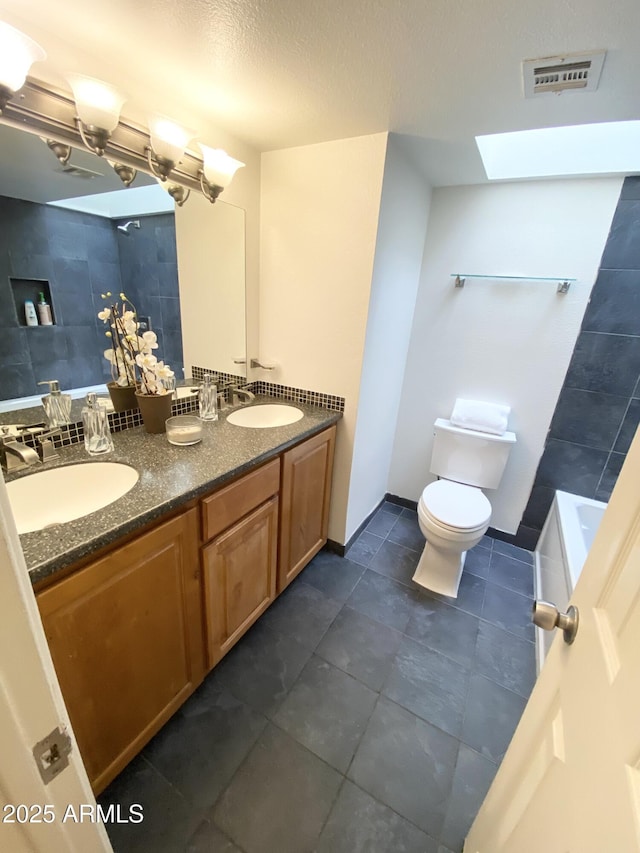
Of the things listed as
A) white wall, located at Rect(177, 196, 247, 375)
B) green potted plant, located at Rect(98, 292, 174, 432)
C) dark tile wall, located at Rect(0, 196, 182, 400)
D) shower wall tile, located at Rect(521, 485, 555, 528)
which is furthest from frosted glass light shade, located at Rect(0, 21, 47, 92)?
shower wall tile, located at Rect(521, 485, 555, 528)

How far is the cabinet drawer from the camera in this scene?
1.15 metres

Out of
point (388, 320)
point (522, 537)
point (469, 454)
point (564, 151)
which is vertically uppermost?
point (564, 151)

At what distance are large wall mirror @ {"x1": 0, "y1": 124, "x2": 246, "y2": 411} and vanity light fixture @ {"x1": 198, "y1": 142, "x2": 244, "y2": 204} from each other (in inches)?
5.9

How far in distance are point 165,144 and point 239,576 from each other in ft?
5.20

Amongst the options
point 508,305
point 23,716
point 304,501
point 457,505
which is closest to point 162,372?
point 304,501

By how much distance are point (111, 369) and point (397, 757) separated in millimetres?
1750

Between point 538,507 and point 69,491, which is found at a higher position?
point 69,491

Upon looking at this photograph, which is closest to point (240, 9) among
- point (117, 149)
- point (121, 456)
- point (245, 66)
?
point (245, 66)

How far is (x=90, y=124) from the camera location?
1053 mm

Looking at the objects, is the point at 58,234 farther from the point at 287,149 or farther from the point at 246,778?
the point at 246,778

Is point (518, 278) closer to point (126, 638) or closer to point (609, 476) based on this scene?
point (609, 476)

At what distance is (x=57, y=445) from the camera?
4.01 feet

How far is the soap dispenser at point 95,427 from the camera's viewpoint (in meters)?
1.20

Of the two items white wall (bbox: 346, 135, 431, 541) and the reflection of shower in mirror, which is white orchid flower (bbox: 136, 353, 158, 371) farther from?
white wall (bbox: 346, 135, 431, 541)
